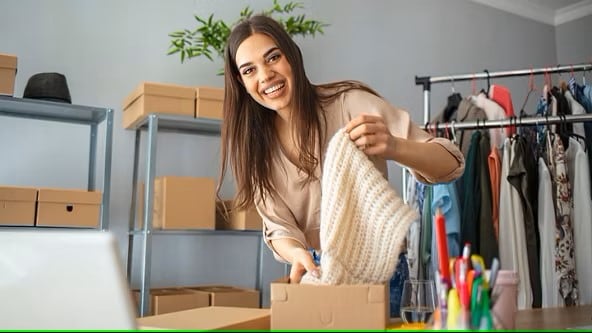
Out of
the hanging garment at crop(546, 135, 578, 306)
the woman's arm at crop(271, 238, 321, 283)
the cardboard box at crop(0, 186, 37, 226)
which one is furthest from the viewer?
the hanging garment at crop(546, 135, 578, 306)

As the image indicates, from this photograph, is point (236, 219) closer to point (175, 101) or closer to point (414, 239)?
point (175, 101)

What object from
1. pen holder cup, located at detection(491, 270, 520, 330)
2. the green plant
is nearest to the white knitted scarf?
pen holder cup, located at detection(491, 270, 520, 330)

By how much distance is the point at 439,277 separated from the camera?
2.08 ft

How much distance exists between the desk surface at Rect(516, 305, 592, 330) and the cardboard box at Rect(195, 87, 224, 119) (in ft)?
4.95

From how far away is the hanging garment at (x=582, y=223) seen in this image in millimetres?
2281

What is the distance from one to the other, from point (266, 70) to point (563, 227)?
1.58m

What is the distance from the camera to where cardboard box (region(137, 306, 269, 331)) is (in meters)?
0.73

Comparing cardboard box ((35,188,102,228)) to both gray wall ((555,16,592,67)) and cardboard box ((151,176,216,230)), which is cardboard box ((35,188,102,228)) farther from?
gray wall ((555,16,592,67))

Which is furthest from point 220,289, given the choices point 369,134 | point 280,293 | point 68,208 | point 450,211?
point 280,293

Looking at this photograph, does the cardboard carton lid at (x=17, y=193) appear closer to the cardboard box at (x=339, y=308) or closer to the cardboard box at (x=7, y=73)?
the cardboard box at (x=7, y=73)

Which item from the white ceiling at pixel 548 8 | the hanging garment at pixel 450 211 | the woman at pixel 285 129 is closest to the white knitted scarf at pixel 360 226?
the woman at pixel 285 129

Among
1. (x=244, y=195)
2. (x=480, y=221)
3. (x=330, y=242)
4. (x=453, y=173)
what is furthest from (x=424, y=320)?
(x=480, y=221)

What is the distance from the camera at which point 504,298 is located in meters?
0.69

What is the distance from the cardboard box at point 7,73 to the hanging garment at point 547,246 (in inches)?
80.7
